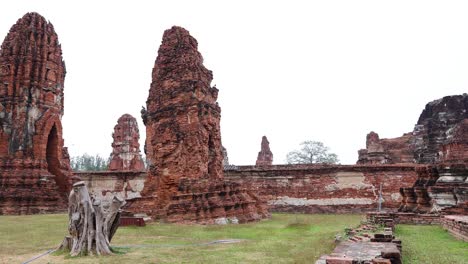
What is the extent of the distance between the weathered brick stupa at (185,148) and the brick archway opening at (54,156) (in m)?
6.61

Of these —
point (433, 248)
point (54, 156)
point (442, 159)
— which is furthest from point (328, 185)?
point (54, 156)

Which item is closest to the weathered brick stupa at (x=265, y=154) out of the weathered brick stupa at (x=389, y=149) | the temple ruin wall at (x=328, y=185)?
the weathered brick stupa at (x=389, y=149)

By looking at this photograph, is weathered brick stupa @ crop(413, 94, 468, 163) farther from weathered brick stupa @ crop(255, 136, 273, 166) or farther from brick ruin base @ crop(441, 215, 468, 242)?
weathered brick stupa @ crop(255, 136, 273, 166)

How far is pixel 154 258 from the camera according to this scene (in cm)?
627

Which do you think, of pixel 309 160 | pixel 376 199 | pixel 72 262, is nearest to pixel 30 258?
pixel 72 262

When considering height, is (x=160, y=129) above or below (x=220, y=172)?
above

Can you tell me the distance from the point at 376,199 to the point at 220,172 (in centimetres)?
858

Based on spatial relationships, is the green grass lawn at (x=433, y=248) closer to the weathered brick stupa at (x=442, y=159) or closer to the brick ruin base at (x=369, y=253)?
the brick ruin base at (x=369, y=253)

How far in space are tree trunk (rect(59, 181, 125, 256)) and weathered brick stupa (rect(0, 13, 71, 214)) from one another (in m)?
11.8

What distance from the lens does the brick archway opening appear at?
20219 mm

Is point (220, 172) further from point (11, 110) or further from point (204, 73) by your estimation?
point (11, 110)

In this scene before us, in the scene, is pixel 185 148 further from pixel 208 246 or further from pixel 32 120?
pixel 32 120

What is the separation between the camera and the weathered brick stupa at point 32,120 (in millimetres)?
→ 17625

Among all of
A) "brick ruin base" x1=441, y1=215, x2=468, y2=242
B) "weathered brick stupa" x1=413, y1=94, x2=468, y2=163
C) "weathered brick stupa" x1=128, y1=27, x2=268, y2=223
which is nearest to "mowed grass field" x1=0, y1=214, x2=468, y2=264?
"brick ruin base" x1=441, y1=215, x2=468, y2=242
